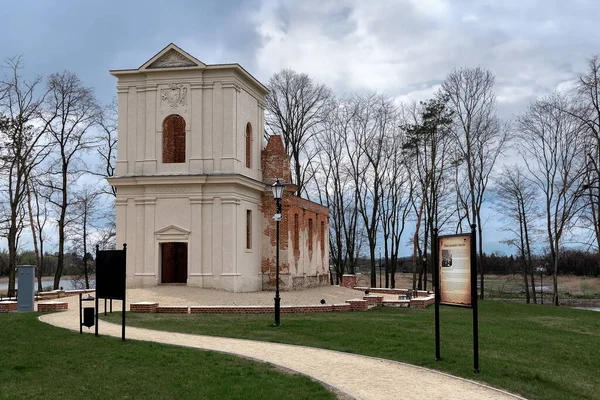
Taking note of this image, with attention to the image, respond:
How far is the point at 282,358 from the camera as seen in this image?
1254cm

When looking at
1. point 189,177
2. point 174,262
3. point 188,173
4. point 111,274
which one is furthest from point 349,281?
point 111,274

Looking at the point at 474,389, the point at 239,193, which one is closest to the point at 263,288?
the point at 239,193

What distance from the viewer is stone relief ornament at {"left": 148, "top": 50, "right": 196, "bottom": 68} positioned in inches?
1236

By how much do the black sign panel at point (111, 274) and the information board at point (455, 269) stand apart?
24.1 ft

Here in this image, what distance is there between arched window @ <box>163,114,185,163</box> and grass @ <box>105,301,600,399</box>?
43.4 ft

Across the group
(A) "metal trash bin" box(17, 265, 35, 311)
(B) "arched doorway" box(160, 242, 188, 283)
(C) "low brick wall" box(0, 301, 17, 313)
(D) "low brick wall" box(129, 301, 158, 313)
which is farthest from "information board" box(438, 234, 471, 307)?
(B) "arched doorway" box(160, 242, 188, 283)

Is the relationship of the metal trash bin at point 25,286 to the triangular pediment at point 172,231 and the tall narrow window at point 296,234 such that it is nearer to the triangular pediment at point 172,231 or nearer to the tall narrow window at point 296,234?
the triangular pediment at point 172,231

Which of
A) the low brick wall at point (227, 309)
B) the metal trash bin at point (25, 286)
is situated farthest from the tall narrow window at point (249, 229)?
the metal trash bin at point (25, 286)

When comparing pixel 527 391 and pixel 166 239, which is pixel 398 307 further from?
pixel 527 391

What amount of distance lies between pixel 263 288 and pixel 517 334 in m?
17.6

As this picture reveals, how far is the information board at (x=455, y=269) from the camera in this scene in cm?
1133

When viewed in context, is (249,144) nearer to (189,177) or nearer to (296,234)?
(189,177)

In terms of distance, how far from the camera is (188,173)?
30828mm

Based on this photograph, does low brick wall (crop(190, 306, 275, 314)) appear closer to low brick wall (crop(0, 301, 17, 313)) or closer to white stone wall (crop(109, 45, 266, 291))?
low brick wall (crop(0, 301, 17, 313))
